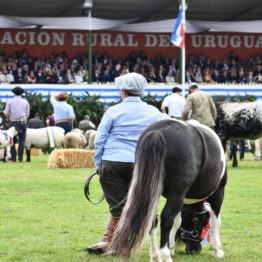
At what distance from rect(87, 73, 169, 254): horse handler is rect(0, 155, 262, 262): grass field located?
0.69m

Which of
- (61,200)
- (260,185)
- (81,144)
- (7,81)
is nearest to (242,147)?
(81,144)

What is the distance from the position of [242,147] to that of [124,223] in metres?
18.2

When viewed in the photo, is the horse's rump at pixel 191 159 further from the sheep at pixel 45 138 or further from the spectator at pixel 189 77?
the spectator at pixel 189 77

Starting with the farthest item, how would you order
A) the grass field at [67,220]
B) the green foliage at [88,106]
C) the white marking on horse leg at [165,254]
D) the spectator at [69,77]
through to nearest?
the spectator at [69,77] < the green foliage at [88,106] < the grass field at [67,220] < the white marking on horse leg at [165,254]

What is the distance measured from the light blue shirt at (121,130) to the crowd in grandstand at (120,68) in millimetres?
29052

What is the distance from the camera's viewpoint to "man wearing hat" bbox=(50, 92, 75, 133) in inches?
875

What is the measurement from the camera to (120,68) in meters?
41.1

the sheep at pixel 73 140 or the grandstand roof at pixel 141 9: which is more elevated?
the grandstand roof at pixel 141 9

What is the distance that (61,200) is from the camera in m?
13.4

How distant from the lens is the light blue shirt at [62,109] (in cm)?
2220

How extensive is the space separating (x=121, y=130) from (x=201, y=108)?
39.7ft

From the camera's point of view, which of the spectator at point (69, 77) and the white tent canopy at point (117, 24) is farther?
the spectator at point (69, 77)

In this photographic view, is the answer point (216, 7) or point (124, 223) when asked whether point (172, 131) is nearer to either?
point (124, 223)

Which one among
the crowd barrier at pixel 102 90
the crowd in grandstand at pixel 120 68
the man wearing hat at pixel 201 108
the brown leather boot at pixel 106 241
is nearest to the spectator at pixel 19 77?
the crowd in grandstand at pixel 120 68
